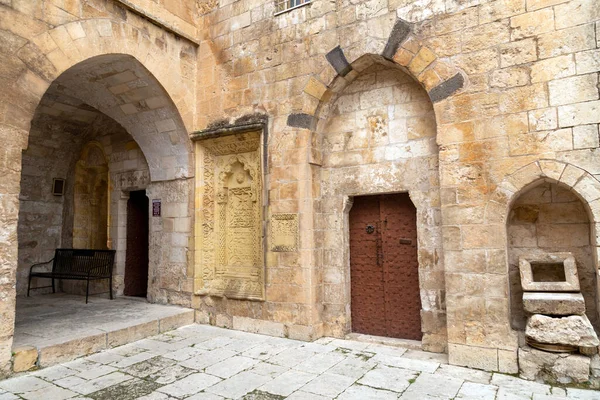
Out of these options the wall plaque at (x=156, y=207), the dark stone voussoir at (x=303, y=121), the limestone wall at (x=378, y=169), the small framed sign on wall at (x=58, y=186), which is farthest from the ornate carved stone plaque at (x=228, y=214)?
the small framed sign on wall at (x=58, y=186)

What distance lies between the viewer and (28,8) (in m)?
3.99

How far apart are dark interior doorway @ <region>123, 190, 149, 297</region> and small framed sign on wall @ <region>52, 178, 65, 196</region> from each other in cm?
150

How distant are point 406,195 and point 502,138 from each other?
4.11ft

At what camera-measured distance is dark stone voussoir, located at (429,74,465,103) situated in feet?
13.4

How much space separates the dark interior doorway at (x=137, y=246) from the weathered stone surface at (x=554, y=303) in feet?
18.9

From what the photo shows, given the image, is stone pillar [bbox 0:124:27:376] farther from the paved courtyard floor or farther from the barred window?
the barred window

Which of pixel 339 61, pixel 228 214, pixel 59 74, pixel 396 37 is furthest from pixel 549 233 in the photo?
pixel 59 74

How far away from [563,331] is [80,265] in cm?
685

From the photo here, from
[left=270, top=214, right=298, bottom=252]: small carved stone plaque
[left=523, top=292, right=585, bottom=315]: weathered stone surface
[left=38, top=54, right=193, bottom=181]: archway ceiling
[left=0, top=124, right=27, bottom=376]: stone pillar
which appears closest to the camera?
[left=523, top=292, right=585, bottom=315]: weathered stone surface

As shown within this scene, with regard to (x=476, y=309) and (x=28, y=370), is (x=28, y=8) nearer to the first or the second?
(x=28, y=370)

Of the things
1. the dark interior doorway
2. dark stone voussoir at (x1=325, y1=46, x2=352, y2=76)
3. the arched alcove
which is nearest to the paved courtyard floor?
the arched alcove

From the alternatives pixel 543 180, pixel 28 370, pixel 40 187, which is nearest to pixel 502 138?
pixel 543 180

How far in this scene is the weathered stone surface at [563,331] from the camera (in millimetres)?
→ 3297

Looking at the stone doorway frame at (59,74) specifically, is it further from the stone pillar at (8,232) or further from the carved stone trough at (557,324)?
the carved stone trough at (557,324)
